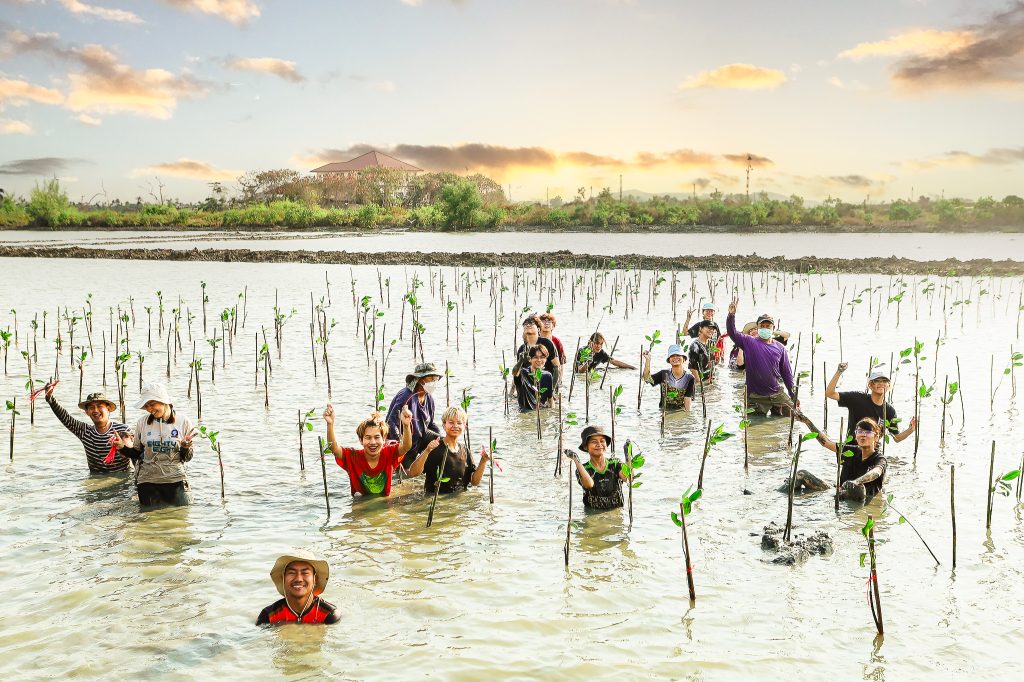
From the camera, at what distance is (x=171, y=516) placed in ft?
27.2

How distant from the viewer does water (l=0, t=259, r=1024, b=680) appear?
18.9 feet

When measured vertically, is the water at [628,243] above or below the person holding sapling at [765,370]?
above

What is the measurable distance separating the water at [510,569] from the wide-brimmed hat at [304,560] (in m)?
0.34

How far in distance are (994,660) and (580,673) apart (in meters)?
2.84

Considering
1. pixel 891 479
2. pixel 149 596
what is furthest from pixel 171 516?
pixel 891 479

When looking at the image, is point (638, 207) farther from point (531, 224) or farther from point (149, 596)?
point (149, 596)

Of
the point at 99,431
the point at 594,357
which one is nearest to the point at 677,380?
the point at 594,357

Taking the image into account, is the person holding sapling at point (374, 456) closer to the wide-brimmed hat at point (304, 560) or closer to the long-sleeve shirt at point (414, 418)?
the long-sleeve shirt at point (414, 418)

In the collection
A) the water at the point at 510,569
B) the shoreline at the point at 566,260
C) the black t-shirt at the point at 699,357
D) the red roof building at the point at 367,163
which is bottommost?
the water at the point at 510,569

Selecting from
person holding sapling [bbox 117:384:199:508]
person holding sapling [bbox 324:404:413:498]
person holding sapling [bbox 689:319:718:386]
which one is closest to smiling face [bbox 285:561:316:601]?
person holding sapling [bbox 324:404:413:498]

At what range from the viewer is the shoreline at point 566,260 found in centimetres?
3350

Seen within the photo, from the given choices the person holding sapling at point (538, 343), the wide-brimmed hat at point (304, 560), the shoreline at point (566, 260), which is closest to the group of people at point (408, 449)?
the wide-brimmed hat at point (304, 560)

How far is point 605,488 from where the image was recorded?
8.29 meters

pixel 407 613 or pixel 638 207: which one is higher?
pixel 638 207
